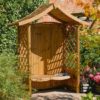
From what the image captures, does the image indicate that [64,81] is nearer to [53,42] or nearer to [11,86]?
[53,42]

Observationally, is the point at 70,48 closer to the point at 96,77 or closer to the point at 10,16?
the point at 96,77

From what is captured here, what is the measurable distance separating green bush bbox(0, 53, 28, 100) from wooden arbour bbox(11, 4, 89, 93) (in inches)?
101

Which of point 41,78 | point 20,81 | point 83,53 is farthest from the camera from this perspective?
point 83,53

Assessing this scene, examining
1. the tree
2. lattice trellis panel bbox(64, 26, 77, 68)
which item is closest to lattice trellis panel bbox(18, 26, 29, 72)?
the tree

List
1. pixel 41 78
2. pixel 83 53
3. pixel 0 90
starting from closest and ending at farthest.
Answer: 1. pixel 0 90
2. pixel 41 78
3. pixel 83 53

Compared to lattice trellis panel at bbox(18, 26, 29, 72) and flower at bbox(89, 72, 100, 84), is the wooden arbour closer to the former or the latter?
lattice trellis panel at bbox(18, 26, 29, 72)

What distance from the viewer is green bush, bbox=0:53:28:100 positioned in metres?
8.88

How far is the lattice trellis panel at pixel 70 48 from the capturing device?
12712mm

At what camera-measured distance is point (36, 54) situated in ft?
42.5

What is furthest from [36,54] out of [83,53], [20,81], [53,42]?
[20,81]

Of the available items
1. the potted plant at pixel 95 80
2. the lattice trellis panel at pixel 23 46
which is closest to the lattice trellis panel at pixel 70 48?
the potted plant at pixel 95 80

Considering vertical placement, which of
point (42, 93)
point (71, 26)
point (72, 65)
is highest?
point (71, 26)

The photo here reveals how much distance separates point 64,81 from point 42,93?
1.19 meters

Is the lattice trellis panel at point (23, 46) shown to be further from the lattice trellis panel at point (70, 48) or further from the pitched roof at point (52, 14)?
the lattice trellis panel at point (70, 48)
